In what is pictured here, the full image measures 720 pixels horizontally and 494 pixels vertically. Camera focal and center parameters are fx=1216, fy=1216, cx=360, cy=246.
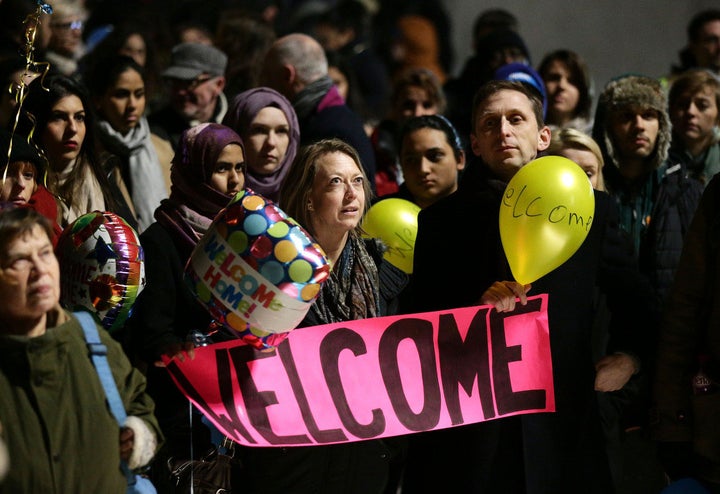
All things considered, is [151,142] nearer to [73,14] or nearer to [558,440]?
[73,14]

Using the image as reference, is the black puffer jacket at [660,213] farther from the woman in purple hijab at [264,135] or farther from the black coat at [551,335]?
the woman in purple hijab at [264,135]

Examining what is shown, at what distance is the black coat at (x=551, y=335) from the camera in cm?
483

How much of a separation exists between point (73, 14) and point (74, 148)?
3.66 m

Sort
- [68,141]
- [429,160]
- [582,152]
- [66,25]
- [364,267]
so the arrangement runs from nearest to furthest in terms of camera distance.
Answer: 1. [364,267]
2. [68,141]
3. [582,152]
4. [429,160]
5. [66,25]

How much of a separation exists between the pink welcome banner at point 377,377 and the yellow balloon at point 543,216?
0.24 m

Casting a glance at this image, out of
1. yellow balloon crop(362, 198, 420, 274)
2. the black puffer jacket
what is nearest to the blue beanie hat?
the black puffer jacket

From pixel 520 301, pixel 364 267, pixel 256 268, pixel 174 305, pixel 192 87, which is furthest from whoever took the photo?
pixel 192 87

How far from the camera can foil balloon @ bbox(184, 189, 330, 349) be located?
13.9ft

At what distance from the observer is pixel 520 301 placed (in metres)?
4.82

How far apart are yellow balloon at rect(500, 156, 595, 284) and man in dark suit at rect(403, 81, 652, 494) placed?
0.16 m

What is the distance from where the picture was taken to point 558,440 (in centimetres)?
484

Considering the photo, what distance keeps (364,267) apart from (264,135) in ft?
5.44

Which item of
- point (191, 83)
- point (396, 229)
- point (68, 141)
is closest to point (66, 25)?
point (191, 83)

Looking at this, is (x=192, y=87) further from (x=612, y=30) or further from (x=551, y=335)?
(x=612, y=30)
